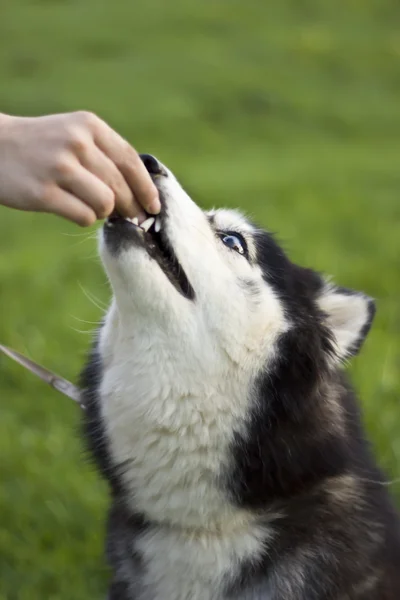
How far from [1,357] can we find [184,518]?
123 inches

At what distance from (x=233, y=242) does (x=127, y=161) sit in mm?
841

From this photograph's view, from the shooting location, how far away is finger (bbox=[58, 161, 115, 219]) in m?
2.30

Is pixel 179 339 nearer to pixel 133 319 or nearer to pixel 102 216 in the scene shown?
pixel 133 319

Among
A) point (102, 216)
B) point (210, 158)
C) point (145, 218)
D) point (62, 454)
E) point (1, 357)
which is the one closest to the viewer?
point (102, 216)

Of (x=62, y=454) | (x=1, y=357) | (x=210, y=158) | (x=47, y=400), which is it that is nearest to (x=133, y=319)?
(x=62, y=454)

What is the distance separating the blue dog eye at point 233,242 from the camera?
321 cm

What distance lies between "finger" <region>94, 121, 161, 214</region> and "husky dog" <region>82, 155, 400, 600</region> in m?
0.22

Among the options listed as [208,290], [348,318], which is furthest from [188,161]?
[208,290]

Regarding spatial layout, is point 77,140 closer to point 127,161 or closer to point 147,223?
point 127,161

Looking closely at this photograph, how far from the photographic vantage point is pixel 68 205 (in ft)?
7.67

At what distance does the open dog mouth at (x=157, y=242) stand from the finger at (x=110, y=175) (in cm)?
14

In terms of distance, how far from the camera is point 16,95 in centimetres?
1598

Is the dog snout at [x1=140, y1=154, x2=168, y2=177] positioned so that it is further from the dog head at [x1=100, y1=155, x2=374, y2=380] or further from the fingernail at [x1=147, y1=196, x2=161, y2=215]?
the fingernail at [x1=147, y1=196, x2=161, y2=215]

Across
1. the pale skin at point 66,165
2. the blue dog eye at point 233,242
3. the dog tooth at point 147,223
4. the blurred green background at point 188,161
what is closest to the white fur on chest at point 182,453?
the dog tooth at point 147,223
